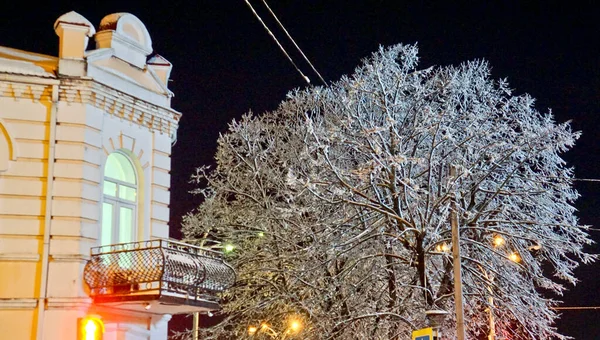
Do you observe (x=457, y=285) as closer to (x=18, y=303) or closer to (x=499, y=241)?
(x=499, y=241)

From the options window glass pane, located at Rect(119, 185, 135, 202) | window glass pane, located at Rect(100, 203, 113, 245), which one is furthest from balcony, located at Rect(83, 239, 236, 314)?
window glass pane, located at Rect(119, 185, 135, 202)

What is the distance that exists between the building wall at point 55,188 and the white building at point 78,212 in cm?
2

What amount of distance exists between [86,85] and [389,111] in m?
8.73

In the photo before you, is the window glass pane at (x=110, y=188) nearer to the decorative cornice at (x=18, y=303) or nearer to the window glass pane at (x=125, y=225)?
the window glass pane at (x=125, y=225)

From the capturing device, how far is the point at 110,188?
678 inches

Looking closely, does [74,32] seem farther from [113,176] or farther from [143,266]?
[143,266]

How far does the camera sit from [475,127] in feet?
73.4

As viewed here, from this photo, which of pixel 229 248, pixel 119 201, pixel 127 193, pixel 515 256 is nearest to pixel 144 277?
pixel 119 201

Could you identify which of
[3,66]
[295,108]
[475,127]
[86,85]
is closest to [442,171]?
[475,127]

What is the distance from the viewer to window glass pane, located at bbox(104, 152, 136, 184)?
684 inches

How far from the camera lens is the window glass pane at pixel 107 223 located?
→ 55.5 ft

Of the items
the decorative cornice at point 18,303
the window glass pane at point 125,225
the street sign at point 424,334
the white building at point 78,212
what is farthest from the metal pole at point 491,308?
the decorative cornice at point 18,303

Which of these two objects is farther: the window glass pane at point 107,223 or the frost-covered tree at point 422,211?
the frost-covered tree at point 422,211

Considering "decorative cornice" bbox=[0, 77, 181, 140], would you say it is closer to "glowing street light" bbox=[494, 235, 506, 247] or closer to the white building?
the white building
